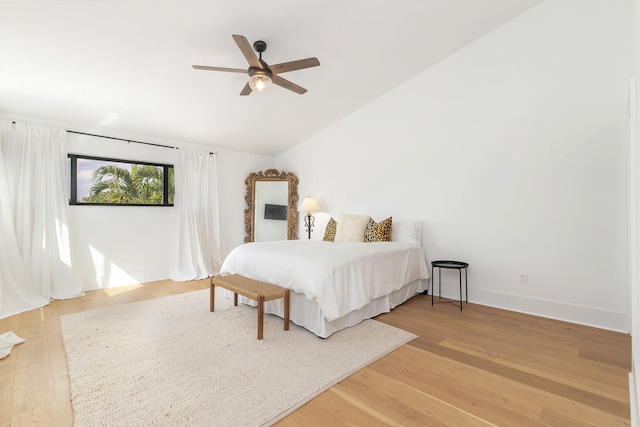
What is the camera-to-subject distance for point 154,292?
12.9 feet

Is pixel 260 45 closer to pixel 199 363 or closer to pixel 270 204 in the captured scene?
pixel 199 363

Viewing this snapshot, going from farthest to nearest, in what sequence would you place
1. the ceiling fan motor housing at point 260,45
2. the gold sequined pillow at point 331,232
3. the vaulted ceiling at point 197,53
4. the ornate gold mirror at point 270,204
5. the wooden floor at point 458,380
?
the ornate gold mirror at point 270,204 → the gold sequined pillow at point 331,232 → the ceiling fan motor housing at point 260,45 → the vaulted ceiling at point 197,53 → the wooden floor at point 458,380

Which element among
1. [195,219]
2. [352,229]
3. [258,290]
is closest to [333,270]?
[258,290]

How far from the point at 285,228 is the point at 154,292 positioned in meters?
2.45

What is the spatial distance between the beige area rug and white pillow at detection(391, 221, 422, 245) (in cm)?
146

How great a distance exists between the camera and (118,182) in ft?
13.9

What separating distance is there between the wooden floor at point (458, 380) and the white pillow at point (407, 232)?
1267 mm

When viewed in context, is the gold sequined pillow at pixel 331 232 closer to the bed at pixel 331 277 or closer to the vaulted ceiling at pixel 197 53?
the bed at pixel 331 277

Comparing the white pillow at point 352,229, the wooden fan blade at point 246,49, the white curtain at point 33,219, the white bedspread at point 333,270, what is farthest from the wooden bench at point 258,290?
the white curtain at point 33,219

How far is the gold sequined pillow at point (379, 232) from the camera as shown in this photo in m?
3.93

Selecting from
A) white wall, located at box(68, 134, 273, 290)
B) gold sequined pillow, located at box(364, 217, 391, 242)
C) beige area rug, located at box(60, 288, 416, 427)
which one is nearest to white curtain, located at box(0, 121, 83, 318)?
white wall, located at box(68, 134, 273, 290)

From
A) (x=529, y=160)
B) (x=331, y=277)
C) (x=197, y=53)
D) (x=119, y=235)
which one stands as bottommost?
(x=331, y=277)

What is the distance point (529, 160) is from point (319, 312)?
110 inches

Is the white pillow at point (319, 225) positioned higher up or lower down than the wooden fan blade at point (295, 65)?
lower down
